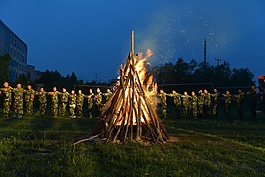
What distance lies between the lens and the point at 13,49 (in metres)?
71.2

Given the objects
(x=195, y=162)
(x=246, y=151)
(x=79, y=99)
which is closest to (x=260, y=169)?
(x=195, y=162)

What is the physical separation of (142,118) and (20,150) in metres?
3.59

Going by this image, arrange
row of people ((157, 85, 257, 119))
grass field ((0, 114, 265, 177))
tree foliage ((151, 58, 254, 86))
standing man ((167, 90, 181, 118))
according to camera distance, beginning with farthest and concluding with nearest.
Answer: tree foliage ((151, 58, 254, 86)) → standing man ((167, 90, 181, 118)) → row of people ((157, 85, 257, 119)) → grass field ((0, 114, 265, 177))

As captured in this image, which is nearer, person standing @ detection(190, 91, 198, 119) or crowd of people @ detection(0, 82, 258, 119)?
crowd of people @ detection(0, 82, 258, 119)

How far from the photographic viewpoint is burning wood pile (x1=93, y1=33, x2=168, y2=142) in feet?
29.8

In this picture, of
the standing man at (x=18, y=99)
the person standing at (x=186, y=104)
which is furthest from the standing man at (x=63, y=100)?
the person standing at (x=186, y=104)

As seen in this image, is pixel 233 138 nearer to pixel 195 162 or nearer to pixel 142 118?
pixel 142 118

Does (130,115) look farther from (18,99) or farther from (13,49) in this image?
(13,49)

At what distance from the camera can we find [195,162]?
21.5ft

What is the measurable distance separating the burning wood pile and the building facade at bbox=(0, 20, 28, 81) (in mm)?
54208

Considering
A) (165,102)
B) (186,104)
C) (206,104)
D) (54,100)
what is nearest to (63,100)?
(54,100)

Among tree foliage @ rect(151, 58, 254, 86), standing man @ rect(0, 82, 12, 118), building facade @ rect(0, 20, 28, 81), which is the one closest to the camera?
standing man @ rect(0, 82, 12, 118)

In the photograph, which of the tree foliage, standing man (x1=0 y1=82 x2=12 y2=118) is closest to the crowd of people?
standing man (x1=0 y1=82 x2=12 y2=118)

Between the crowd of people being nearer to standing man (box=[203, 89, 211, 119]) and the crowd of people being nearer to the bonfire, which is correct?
standing man (box=[203, 89, 211, 119])
